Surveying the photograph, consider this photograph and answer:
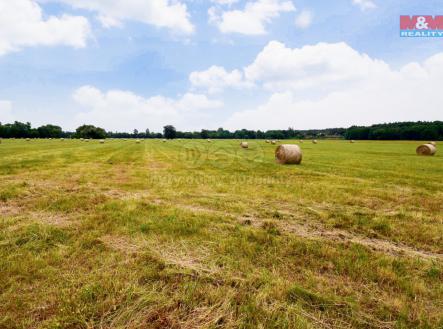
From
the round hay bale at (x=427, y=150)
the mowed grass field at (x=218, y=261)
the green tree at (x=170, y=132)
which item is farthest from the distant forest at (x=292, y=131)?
the mowed grass field at (x=218, y=261)

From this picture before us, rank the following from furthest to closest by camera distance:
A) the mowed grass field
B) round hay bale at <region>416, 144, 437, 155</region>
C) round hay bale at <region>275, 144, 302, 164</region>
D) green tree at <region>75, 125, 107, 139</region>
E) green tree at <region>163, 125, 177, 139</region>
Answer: green tree at <region>163, 125, 177, 139</region>
green tree at <region>75, 125, 107, 139</region>
round hay bale at <region>416, 144, 437, 155</region>
round hay bale at <region>275, 144, 302, 164</region>
the mowed grass field

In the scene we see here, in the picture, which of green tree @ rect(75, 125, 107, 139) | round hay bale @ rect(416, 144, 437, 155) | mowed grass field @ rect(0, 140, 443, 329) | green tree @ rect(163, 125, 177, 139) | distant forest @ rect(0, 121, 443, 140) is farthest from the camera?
green tree @ rect(163, 125, 177, 139)

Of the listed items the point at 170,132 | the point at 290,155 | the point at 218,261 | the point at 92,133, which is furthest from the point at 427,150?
the point at 170,132

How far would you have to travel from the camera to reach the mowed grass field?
2740mm

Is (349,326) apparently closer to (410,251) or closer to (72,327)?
(410,251)

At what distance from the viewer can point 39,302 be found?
9.35ft

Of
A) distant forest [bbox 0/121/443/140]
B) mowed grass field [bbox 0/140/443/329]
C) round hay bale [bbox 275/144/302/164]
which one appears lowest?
mowed grass field [bbox 0/140/443/329]

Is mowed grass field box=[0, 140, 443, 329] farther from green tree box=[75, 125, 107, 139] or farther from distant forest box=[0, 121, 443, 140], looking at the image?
green tree box=[75, 125, 107, 139]

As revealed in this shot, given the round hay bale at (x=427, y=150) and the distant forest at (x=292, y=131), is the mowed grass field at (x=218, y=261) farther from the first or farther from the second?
the distant forest at (x=292, y=131)

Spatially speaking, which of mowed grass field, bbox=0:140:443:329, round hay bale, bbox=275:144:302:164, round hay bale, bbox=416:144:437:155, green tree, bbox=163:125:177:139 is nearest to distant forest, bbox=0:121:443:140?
green tree, bbox=163:125:177:139

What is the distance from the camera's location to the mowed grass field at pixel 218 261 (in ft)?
8.99

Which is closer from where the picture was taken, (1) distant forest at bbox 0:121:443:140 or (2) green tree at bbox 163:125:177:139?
(1) distant forest at bbox 0:121:443:140

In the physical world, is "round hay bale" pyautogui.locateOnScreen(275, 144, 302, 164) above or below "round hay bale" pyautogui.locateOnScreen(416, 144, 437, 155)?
above

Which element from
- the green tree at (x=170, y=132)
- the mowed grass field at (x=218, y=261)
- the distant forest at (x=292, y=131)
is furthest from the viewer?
the green tree at (x=170, y=132)
